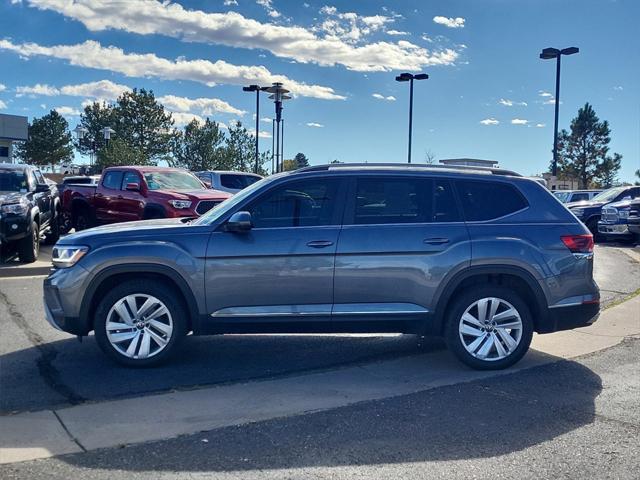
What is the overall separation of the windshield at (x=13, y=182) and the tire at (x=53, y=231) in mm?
2046

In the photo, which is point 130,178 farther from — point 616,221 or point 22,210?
point 616,221

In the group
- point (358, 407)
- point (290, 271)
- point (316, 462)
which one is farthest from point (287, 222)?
point (316, 462)

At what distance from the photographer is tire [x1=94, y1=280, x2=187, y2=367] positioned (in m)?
5.69

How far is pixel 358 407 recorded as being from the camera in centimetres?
493

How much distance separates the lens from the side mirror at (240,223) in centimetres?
558

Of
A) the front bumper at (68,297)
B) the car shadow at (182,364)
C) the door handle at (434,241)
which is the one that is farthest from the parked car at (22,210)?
the door handle at (434,241)

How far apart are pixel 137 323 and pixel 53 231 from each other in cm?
1011

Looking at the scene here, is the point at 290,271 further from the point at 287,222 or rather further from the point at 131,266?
the point at 131,266

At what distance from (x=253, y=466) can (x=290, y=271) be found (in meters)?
2.06

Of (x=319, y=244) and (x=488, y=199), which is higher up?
(x=488, y=199)

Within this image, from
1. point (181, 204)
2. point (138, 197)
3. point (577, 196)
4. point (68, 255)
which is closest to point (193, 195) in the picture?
point (181, 204)

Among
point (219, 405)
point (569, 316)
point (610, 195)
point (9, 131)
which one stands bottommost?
point (219, 405)

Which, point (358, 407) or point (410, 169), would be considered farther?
point (410, 169)

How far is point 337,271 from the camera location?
5.67 meters
